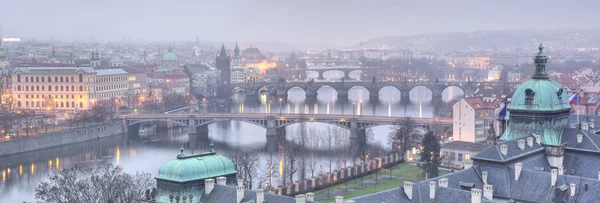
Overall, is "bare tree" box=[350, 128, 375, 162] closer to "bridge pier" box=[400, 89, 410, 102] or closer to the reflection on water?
the reflection on water

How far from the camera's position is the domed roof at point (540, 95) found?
47969 mm

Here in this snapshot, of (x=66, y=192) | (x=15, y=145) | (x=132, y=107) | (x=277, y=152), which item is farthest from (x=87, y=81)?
(x=66, y=192)

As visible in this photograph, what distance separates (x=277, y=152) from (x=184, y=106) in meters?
58.8

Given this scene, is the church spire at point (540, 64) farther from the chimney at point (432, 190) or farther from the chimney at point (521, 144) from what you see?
the chimney at point (432, 190)

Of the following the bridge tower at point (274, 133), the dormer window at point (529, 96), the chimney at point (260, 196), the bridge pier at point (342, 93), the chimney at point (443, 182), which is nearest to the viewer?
the chimney at point (260, 196)

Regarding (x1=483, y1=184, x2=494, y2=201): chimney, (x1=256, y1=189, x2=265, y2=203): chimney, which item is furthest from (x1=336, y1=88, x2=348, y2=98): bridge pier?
(x1=256, y1=189, x2=265, y2=203): chimney

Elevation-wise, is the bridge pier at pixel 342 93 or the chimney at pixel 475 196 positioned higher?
the bridge pier at pixel 342 93

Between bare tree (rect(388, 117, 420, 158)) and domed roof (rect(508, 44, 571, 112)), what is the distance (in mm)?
25770

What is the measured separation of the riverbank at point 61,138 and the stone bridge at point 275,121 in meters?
3.51

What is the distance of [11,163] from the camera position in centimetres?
8244

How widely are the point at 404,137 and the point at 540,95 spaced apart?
103 feet

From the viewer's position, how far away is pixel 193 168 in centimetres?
3800

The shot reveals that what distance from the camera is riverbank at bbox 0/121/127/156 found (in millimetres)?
88000

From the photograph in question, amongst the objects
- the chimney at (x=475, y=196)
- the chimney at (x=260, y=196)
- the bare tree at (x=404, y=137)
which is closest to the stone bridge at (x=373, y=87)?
the bare tree at (x=404, y=137)
